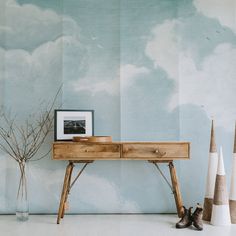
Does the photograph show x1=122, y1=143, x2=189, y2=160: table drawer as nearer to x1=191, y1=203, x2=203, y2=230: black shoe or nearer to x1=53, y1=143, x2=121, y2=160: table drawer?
x1=53, y1=143, x2=121, y2=160: table drawer

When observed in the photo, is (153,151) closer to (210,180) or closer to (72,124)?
(210,180)

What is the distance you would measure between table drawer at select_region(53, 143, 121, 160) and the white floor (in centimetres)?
58

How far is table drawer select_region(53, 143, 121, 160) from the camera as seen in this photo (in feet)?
9.97

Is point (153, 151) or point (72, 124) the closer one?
point (153, 151)

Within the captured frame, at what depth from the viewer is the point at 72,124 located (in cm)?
327

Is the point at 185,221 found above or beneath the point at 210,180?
beneath

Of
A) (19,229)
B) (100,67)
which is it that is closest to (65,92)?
(100,67)

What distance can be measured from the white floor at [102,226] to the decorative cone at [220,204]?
6 cm

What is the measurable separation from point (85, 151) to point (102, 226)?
0.65m

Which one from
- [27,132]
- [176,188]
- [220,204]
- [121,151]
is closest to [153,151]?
[121,151]

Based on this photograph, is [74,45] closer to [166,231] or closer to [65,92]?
[65,92]

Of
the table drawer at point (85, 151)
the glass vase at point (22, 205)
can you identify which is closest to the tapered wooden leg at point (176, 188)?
the table drawer at point (85, 151)

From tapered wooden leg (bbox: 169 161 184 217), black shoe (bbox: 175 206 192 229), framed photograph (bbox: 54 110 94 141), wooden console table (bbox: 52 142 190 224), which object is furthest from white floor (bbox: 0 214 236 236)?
framed photograph (bbox: 54 110 94 141)

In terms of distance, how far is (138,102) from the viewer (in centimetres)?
345
